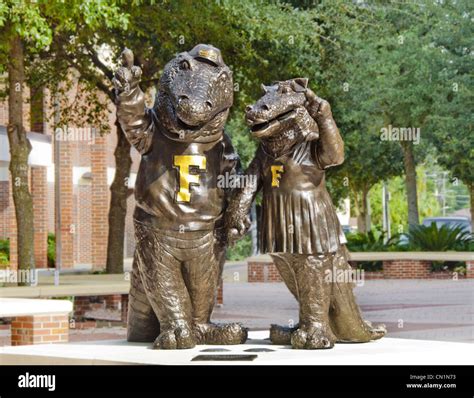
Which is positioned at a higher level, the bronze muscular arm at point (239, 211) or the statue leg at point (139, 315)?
the bronze muscular arm at point (239, 211)

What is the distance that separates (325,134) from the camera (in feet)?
24.0

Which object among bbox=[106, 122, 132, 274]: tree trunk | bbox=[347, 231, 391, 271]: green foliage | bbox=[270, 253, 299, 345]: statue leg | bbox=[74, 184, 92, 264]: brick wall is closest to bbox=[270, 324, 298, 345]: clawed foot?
bbox=[270, 253, 299, 345]: statue leg

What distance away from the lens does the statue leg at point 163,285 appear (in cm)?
732

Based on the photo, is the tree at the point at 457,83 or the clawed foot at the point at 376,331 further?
the tree at the point at 457,83

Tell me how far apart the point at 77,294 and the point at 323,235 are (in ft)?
24.8

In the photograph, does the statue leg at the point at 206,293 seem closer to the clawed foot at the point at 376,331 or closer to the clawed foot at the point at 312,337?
the clawed foot at the point at 312,337

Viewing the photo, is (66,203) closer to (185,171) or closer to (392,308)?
(392,308)

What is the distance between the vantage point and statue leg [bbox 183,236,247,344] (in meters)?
7.45

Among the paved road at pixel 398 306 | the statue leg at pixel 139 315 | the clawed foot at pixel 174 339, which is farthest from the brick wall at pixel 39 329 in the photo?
the clawed foot at pixel 174 339

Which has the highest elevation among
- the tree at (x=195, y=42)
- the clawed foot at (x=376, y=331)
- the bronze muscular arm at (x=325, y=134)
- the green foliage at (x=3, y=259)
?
the tree at (x=195, y=42)

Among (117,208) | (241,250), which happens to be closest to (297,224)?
(117,208)

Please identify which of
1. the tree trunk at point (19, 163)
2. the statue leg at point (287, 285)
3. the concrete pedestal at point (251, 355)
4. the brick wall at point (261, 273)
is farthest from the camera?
the brick wall at point (261, 273)

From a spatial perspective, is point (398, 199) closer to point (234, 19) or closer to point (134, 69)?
point (234, 19)

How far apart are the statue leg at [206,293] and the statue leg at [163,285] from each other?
0.10 metres
